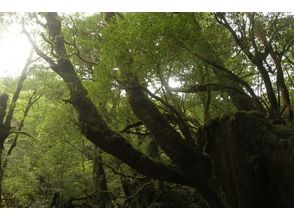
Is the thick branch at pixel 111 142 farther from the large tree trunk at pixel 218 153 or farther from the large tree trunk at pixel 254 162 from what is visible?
the large tree trunk at pixel 254 162

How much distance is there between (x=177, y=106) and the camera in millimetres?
7215

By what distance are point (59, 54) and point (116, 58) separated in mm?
1818

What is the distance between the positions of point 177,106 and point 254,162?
215 centimetres

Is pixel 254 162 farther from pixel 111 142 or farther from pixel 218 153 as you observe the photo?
pixel 111 142

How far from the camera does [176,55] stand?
6.14 m

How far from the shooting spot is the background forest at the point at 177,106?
18.5ft

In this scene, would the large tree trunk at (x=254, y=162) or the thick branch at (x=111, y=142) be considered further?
the thick branch at (x=111, y=142)

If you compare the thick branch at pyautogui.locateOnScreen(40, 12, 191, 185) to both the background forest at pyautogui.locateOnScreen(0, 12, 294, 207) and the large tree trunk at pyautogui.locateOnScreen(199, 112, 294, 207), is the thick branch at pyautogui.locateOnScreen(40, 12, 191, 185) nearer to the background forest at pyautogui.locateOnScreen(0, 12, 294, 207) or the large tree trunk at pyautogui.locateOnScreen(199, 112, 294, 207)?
the background forest at pyautogui.locateOnScreen(0, 12, 294, 207)

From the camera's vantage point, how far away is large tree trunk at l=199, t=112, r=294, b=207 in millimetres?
5230

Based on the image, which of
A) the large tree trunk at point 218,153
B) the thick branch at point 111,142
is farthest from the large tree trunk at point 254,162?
the thick branch at point 111,142

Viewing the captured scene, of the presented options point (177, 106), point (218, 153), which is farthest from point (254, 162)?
point (177, 106)

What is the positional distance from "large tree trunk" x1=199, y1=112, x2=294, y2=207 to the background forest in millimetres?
15

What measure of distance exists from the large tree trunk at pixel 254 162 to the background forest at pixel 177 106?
15 millimetres
